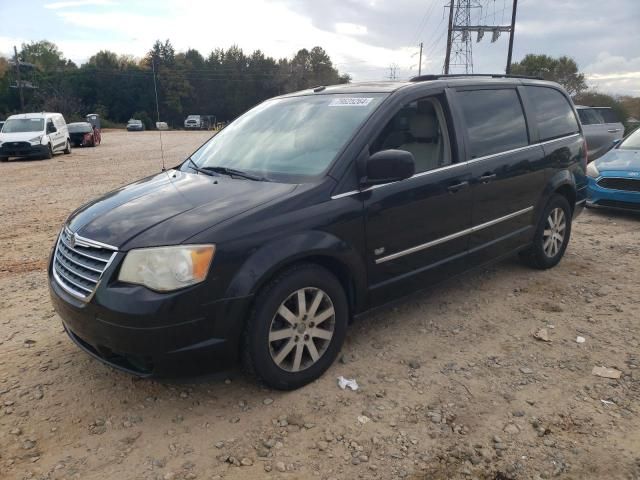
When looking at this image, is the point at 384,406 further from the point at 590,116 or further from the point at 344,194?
the point at 590,116

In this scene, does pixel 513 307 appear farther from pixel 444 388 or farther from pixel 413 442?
pixel 413 442

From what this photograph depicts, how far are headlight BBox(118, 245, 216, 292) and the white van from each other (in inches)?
745

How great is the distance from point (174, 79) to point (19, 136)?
7009 centimetres

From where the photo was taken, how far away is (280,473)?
2.51 meters

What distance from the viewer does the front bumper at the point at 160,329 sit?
265 cm

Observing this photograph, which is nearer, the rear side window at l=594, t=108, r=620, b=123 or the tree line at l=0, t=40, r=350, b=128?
the rear side window at l=594, t=108, r=620, b=123

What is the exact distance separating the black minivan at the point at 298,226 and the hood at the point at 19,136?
1754 cm

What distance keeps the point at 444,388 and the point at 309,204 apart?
141cm

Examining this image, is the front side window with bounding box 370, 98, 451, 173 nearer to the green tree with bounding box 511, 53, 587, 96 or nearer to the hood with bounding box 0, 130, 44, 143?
the hood with bounding box 0, 130, 44, 143

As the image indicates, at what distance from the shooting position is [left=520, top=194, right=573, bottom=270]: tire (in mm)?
5059

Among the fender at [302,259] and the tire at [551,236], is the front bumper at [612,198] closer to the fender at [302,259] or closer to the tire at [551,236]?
the tire at [551,236]

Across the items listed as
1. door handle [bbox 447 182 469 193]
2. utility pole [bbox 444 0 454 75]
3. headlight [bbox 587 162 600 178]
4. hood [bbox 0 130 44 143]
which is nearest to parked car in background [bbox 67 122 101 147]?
hood [bbox 0 130 44 143]

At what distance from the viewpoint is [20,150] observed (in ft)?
61.2

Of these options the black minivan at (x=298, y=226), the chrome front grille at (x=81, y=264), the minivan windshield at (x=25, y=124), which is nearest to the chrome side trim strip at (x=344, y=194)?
the black minivan at (x=298, y=226)
